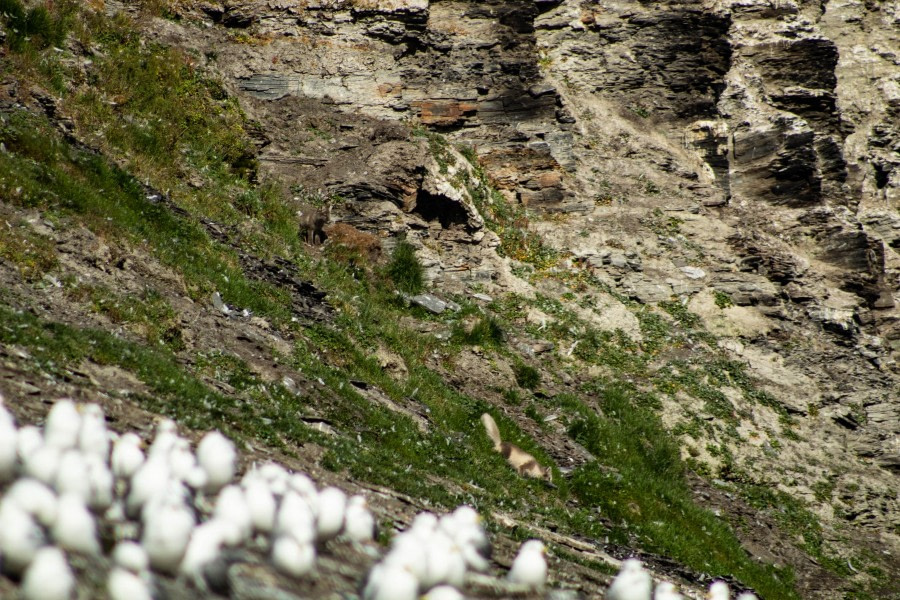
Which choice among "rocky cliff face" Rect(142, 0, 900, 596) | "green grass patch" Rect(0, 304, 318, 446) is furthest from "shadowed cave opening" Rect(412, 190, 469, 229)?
"green grass patch" Rect(0, 304, 318, 446)

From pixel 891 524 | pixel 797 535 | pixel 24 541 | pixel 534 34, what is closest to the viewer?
pixel 24 541

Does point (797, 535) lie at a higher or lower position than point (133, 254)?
lower

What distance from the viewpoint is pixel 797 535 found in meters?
17.7

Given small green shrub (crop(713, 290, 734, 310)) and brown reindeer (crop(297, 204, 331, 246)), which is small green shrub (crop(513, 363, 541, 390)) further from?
small green shrub (crop(713, 290, 734, 310))

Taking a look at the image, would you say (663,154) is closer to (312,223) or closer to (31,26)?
(312,223)

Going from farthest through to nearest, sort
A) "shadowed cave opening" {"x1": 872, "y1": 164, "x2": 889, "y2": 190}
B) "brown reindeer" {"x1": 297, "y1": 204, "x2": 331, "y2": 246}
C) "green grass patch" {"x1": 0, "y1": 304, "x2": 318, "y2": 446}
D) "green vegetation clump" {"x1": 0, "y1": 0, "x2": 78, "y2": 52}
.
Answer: "shadowed cave opening" {"x1": 872, "y1": 164, "x2": 889, "y2": 190}, "brown reindeer" {"x1": 297, "y1": 204, "x2": 331, "y2": 246}, "green vegetation clump" {"x1": 0, "y1": 0, "x2": 78, "y2": 52}, "green grass patch" {"x1": 0, "y1": 304, "x2": 318, "y2": 446}

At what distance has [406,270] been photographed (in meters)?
21.1

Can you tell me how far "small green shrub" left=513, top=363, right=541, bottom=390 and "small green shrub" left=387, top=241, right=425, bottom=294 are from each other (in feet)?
13.0

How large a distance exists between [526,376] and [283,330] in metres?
6.64

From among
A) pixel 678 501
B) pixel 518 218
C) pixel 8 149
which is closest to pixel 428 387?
pixel 678 501

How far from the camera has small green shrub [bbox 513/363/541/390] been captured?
1822 cm

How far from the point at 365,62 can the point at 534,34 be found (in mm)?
8211

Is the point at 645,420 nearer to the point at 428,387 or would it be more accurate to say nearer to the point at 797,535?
the point at 797,535

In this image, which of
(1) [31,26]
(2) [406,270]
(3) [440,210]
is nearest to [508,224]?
(3) [440,210]
